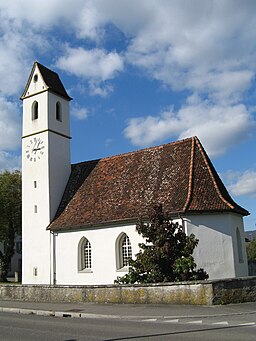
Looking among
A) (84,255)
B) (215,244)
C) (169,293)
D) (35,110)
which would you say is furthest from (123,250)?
(35,110)

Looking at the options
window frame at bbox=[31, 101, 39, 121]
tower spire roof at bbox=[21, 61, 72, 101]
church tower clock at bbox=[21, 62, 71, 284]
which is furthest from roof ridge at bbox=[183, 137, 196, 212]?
window frame at bbox=[31, 101, 39, 121]

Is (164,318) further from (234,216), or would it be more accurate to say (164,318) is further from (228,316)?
(234,216)

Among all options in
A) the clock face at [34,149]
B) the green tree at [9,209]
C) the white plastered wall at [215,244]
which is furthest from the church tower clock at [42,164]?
the white plastered wall at [215,244]

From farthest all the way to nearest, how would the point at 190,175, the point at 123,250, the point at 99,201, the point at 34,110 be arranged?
the point at 34,110 < the point at 99,201 < the point at 123,250 < the point at 190,175

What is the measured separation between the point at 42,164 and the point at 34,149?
163 cm

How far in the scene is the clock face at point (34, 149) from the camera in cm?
3131

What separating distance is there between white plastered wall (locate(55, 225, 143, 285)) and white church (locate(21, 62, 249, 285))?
0.21 ft

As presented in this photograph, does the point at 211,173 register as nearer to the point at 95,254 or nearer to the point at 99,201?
the point at 99,201

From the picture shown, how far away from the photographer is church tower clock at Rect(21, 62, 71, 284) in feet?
96.7

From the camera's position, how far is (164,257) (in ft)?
59.1

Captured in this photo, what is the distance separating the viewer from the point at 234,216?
2477cm

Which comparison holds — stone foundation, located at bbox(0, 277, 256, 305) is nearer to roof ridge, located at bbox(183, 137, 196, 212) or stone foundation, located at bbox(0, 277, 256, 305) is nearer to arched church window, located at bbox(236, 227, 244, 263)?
roof ridge, located at bbox(183, 137, 196, 212)

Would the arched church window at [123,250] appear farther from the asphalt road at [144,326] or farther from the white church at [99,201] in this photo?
the asphalt road at [144,326]

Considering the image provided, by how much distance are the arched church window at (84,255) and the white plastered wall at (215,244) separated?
782 cm
